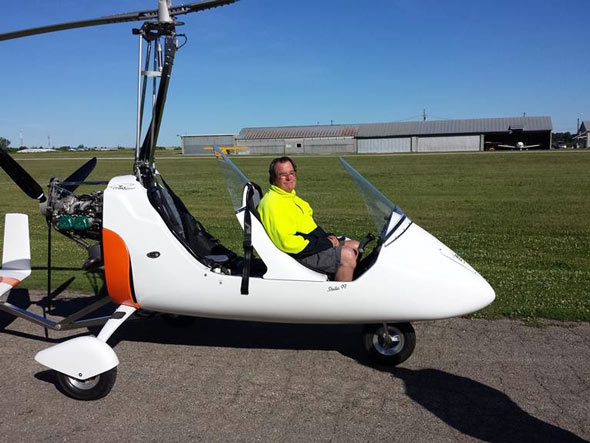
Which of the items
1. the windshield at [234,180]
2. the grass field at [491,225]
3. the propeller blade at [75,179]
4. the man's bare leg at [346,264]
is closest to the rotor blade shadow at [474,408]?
the man's bare leg at [346,264]

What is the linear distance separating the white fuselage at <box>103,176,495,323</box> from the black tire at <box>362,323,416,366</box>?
0.90 ft

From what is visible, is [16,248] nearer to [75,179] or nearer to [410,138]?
[75,179]

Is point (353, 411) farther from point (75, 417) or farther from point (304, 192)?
point (304, 192)

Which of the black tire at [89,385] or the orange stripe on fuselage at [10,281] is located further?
the orange stripe on fuselage at [10,281]

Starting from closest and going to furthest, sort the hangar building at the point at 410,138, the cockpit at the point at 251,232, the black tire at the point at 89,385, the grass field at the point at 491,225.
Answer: the black tire at the point at 89,385 → the cockpit at the point at 251,232 → the grass field at the point at 491,225 → the hangar building at the point at 410,138

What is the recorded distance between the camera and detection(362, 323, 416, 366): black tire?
4355mm

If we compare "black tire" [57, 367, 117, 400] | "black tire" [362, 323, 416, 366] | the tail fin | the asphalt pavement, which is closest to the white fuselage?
"black tire" [362, 323, 416, 366]

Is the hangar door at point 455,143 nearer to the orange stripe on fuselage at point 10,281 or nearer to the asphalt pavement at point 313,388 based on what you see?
the asphalt pavement at point 313,388

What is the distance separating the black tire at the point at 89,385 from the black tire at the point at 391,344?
2015 mm

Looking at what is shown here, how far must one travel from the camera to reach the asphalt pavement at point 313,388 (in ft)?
→ 11.4

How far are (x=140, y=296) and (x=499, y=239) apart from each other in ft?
23.0

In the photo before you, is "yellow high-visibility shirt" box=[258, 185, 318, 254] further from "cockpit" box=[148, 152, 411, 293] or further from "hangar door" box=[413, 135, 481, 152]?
"hangar door" box=[413, 135, 481, 152]

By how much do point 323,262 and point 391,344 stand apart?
873 millimetres

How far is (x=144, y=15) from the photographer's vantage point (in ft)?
12.6
